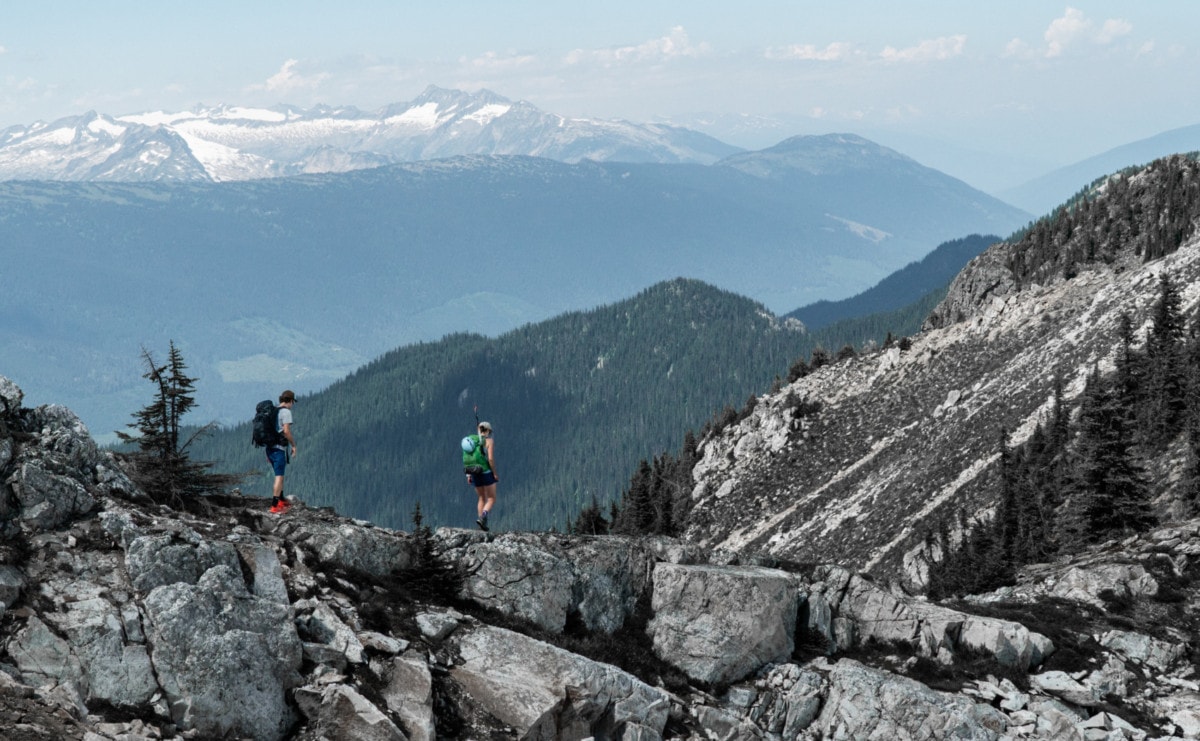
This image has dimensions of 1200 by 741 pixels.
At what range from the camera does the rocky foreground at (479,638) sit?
21062mm

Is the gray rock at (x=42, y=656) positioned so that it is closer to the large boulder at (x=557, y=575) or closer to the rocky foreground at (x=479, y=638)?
the rocky foreground at (x=479, y=638)

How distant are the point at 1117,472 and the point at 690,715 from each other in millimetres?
32705

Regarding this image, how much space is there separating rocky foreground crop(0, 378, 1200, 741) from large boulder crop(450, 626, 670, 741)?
6 centimetres

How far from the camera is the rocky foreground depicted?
21.1 m

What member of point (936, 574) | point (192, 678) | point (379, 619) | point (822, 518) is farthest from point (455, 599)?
point (822, 518)

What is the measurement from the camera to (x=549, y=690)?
23.9 m

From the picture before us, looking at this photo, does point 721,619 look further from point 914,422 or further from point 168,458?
point 914,422

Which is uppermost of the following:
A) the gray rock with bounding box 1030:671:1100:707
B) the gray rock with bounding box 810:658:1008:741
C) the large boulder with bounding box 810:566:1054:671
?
the large boulder with bounding box 810:566:1054:671

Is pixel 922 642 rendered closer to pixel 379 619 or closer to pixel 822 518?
pixel 379 619

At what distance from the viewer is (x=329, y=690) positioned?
21688 millimetres

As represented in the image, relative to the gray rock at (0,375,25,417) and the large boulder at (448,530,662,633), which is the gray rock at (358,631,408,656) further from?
the gray rock at (0,375,25,417)

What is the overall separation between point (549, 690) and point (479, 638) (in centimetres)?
221

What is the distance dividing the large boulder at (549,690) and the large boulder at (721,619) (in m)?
2.92

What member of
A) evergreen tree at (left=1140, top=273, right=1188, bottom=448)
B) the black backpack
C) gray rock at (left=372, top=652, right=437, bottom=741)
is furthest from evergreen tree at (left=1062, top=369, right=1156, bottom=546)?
the black backpack
